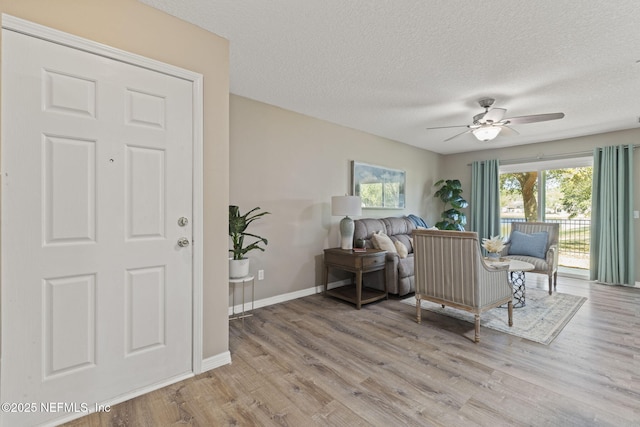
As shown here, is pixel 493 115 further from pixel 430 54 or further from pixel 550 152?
pixel 550 152

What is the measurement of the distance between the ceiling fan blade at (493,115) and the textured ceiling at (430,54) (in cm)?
11

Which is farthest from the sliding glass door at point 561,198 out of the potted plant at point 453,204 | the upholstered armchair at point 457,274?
the upholstered armchair at point 457,274

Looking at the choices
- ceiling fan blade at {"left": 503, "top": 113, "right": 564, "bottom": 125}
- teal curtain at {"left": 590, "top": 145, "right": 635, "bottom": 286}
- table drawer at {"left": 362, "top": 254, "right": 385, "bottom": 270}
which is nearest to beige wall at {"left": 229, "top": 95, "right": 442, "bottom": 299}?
table drawer at {"left": 362, "top": 254, "right": 385, "bottom": 270}

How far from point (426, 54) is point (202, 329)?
2.68 m

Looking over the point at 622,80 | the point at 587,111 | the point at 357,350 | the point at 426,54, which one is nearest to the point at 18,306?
the point at 357,350

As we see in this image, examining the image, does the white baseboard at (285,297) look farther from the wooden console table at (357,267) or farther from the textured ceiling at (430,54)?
the textured ceiling at (430,54)

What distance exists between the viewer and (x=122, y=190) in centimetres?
171

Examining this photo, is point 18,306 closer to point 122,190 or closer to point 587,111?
point 122,190

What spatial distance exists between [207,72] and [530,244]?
4656 millimetres

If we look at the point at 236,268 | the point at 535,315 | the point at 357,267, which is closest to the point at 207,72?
the point at 236,268

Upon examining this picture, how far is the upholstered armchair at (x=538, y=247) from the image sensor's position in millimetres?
3926

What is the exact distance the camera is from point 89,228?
161cm

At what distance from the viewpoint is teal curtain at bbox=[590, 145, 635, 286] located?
4.32 metres

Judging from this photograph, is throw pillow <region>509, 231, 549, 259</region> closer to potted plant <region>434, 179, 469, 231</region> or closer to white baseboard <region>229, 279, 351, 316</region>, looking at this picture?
potted plant <region>434, 179, 469, 231</region>
